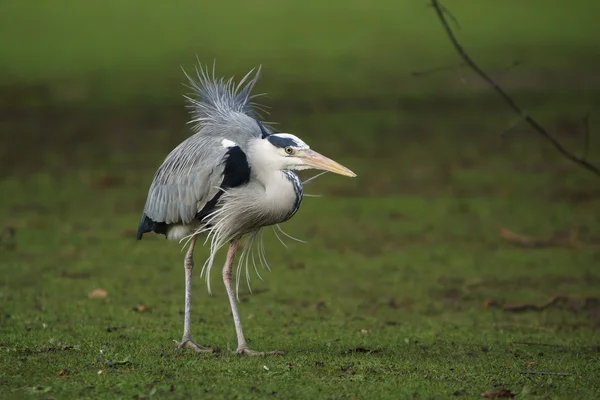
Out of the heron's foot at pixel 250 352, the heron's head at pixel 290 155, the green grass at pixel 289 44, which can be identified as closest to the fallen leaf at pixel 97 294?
the heron's foot at pixel 250 352

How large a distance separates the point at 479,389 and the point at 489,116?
13454 mm

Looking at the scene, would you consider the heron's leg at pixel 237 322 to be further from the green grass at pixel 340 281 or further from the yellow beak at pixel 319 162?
the yellow beak at pixel 319 162

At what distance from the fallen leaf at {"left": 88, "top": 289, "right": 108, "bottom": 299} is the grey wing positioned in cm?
204

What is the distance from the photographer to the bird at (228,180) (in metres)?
7.04

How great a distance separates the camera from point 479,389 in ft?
20.7

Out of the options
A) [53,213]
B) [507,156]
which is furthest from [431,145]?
[53,213]

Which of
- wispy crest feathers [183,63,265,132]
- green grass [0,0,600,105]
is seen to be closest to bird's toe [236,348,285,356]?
wispy crest feathers [183,63,265,132]

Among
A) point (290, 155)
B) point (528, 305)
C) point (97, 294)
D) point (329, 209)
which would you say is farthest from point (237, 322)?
point (329, 209)

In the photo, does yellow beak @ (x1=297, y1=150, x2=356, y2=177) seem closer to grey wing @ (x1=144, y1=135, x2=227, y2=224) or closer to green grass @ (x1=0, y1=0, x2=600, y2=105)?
grey wing @ (x1=144, y1=135, x2=227, y2=224)

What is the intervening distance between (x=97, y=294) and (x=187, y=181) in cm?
269

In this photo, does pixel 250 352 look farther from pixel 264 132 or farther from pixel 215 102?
pixel 215 102

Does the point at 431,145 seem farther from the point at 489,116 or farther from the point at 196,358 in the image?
the point at 196,358

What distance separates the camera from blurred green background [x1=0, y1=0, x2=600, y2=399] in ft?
22.7

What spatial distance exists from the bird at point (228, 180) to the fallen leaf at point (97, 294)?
1990mm
